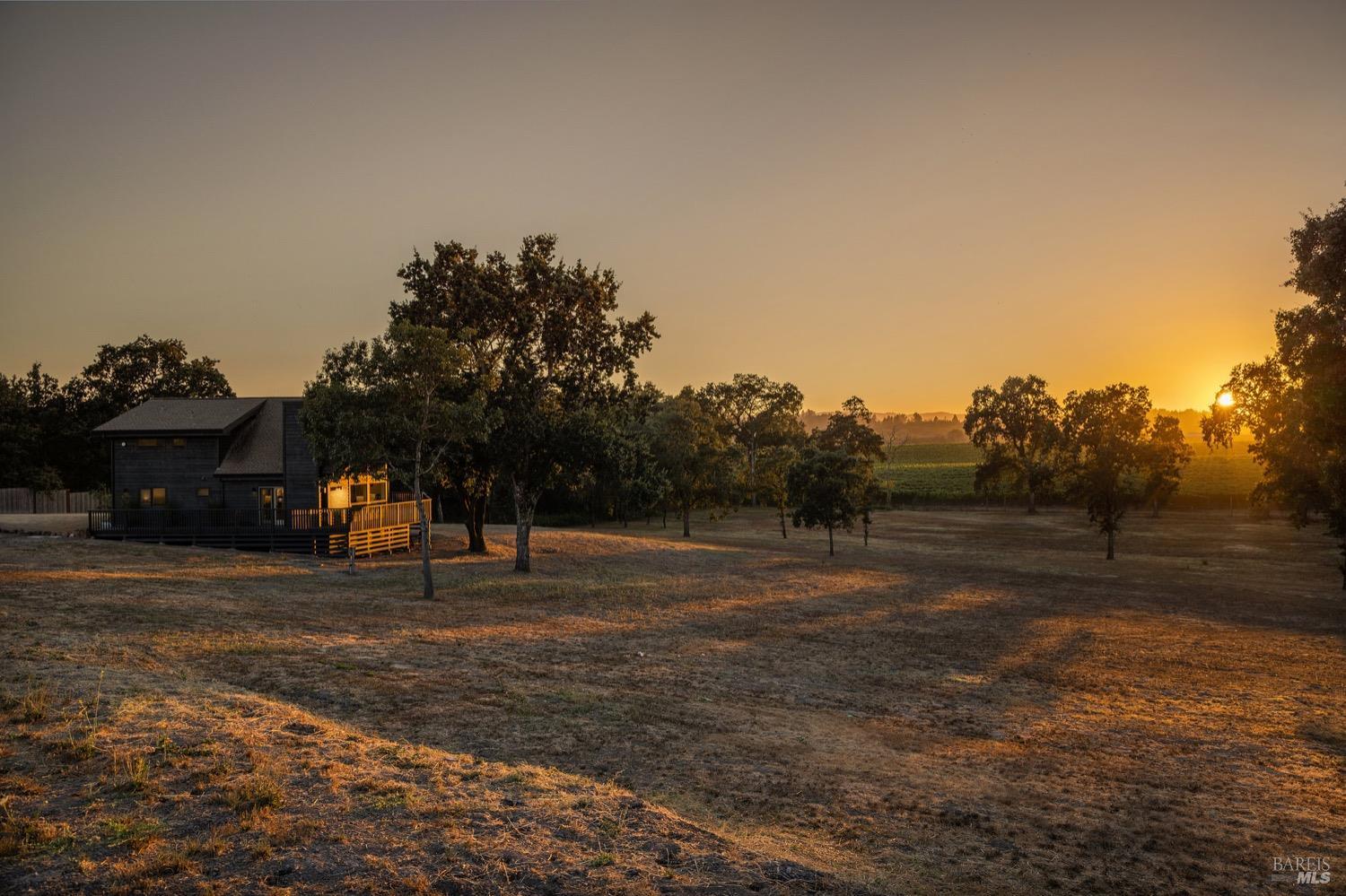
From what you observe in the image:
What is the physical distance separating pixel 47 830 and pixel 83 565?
25.5 m

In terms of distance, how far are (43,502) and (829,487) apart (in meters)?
58.1

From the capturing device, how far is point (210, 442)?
136 ft

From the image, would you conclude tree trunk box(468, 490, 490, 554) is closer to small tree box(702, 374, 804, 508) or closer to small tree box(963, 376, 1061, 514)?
small tree box(702, 374, 804, 508)

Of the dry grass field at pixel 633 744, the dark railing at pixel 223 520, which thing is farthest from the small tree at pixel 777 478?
the dry grass field at pixel 633 744

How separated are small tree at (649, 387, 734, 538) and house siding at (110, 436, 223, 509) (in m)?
32.8

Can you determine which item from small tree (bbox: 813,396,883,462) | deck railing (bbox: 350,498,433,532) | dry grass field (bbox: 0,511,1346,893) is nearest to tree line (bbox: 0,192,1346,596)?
deck railing (bbox: 350,498,433,532)

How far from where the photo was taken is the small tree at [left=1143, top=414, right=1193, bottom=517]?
48.1m

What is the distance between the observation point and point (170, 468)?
4122cm

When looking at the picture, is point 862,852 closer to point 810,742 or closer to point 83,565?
point 810,742

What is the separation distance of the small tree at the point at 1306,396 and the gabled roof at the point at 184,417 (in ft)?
157

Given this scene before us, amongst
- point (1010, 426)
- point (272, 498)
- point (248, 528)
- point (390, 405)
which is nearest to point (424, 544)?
point (390, 405)

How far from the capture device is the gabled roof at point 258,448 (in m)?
40.2

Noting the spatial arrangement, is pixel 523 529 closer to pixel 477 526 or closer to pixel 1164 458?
pixel 477 526

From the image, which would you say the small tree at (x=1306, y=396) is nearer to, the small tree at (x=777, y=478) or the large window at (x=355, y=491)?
the small tree at (x=777, y=478)
